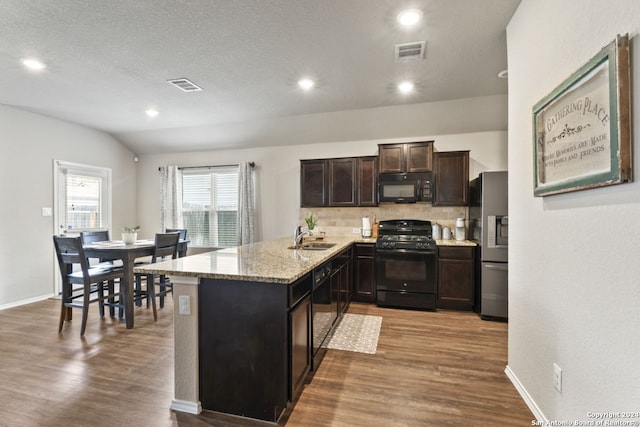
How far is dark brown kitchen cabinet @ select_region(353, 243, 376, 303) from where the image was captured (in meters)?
4.17

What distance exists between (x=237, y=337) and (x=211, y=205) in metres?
4.30

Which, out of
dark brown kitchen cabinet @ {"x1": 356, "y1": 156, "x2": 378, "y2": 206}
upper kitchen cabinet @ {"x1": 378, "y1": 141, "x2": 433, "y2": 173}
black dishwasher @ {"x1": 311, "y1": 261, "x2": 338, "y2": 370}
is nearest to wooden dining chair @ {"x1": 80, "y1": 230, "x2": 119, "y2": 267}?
black dishwasher @ {"x1": 311, "y1": 261, "x2": 338, "y2": 370}

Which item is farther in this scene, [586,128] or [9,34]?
[9,34]

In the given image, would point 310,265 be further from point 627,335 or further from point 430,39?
point 430,39

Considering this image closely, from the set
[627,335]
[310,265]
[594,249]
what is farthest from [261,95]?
[627,335]

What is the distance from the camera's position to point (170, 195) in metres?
5.77

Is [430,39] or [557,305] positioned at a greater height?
[430,39]

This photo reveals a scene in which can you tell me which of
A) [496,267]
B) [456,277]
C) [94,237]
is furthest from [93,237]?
[496,267]

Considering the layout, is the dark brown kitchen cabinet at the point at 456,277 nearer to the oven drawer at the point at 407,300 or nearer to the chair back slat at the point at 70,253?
the oven drawer at the point at 407,300

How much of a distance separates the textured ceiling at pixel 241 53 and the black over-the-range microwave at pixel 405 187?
40.2 inches

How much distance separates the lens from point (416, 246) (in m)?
3.88

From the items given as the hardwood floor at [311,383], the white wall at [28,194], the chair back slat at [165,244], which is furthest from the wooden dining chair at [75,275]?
the white wall at [28,194]

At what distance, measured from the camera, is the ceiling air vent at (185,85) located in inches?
131

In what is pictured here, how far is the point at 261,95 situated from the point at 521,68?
2762 mm
